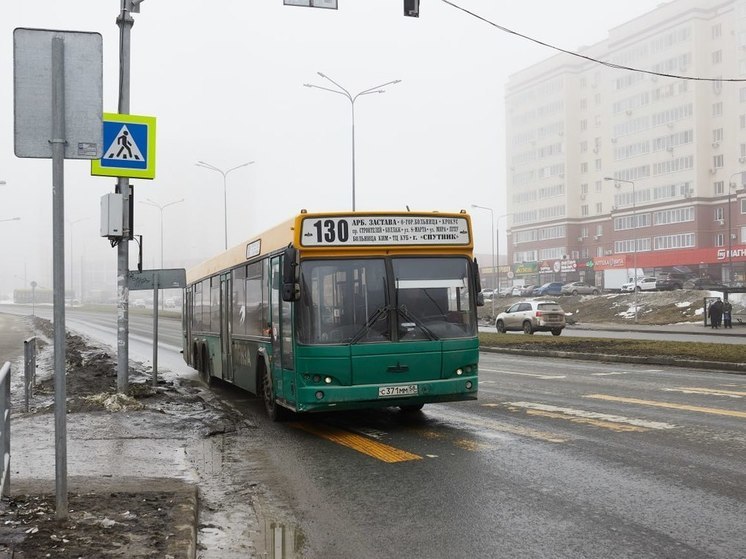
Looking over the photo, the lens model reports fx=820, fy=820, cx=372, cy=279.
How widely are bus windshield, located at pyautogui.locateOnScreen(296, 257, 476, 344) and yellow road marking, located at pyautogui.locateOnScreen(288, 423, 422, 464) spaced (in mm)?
1121

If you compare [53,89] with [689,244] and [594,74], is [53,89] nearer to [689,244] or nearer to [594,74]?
[689,244]

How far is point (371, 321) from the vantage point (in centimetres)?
962

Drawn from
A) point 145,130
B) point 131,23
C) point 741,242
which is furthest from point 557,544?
point 741,242

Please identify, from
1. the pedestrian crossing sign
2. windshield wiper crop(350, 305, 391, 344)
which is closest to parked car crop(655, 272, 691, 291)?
the pedestrian crossing sign

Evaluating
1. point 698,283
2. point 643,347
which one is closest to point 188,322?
point 643,347

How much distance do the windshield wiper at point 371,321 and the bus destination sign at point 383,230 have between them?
82 cm

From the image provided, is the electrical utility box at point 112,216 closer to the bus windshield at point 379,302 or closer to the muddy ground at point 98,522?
the bus windshield at point 379,302

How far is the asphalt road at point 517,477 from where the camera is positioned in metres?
5.15

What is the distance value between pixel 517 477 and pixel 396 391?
283cm

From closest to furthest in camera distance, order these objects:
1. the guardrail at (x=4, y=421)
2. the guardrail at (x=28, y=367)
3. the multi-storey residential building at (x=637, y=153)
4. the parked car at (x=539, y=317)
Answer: the guardrail at (x=4, y=421) < the guardrail at (x=28, y=367) < the parked car at (x=539, y=317) < the multi-storey residential building at (x=637, y=153)

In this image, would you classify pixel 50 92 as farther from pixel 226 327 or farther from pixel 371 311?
pixel 226 327

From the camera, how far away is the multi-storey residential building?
8775cm

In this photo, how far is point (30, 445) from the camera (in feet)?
28.4

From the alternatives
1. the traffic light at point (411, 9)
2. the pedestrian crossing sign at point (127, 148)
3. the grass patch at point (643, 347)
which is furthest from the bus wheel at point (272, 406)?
the grass patch at point (643, 347)
